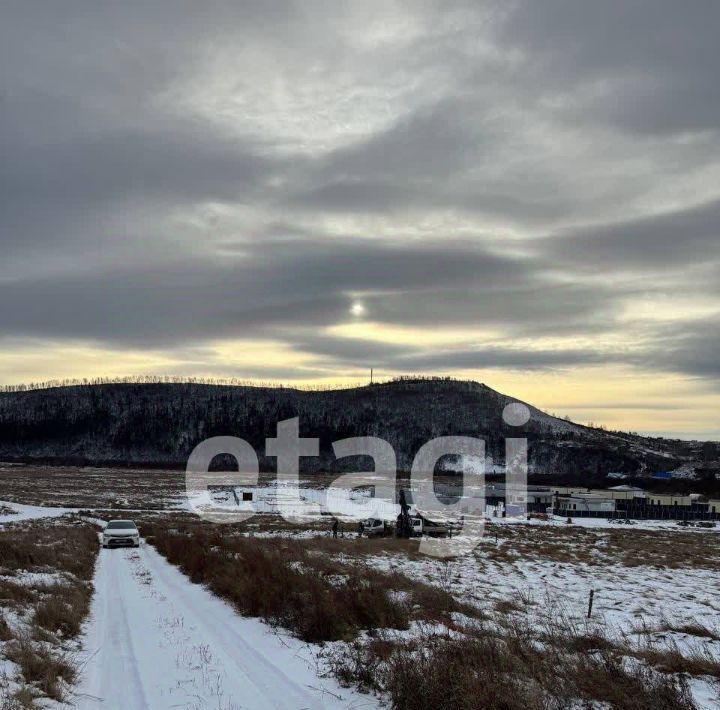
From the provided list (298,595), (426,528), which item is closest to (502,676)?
(298,595)

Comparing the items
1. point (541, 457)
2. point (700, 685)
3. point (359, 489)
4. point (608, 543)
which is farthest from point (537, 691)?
point (541, 457)

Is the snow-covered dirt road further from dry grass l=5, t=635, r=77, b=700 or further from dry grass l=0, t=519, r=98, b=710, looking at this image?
dry grass l=0, t=519, r=98, b=710

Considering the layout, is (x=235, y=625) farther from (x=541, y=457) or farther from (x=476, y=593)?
(x=541, y=457)

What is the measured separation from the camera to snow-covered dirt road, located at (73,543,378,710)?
7.95 metres

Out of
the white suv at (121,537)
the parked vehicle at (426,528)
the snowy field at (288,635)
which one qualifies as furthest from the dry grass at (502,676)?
the parked vehicle at (426,528)

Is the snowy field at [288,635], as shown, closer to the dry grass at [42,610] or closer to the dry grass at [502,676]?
the dry grass at [42,610]

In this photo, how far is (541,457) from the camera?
636 ft

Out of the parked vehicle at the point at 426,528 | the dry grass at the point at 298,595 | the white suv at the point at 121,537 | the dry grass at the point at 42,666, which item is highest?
the dry grass at the point at 42,666

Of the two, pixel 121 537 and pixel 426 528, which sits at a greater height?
pixel 121 537

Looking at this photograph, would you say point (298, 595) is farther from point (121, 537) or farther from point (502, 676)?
point (121, 537)

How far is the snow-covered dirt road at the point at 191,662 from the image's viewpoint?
313 inches

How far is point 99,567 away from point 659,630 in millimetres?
16769

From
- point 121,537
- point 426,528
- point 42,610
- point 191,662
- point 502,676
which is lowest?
point 426,528

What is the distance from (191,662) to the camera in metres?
9.55
